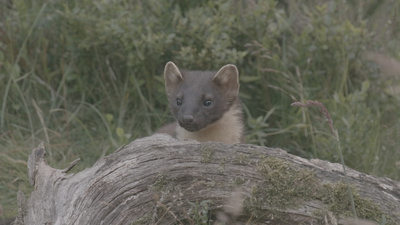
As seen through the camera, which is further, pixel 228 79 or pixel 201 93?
pixel 228 79

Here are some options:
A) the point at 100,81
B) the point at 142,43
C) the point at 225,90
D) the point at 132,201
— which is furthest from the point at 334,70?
the point at 132,201

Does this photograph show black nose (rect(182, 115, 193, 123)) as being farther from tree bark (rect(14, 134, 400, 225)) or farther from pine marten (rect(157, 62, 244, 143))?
tree bark (rect(14, 134, 400, 225))

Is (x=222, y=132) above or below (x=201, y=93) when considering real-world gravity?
below

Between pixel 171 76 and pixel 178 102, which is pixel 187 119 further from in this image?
pixel 171 76

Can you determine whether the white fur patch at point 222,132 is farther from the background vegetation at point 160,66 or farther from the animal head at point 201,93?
the background vegetation at point 160,66

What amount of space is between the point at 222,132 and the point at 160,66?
1.56 meters

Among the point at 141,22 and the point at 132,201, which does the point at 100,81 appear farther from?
the point at 132,201

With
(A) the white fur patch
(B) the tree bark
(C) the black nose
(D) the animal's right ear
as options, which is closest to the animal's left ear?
(A) the white fur patch

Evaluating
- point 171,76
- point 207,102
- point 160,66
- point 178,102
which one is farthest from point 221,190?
point 160,66

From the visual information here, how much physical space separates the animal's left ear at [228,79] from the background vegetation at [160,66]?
25.6 inches

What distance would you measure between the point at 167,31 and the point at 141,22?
1.08 ft

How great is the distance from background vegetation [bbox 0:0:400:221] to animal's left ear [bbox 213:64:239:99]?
65cm

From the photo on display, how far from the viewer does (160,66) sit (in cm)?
653

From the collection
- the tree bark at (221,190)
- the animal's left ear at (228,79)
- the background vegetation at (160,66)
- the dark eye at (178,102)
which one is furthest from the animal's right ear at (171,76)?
the tree bark at (221,190)
